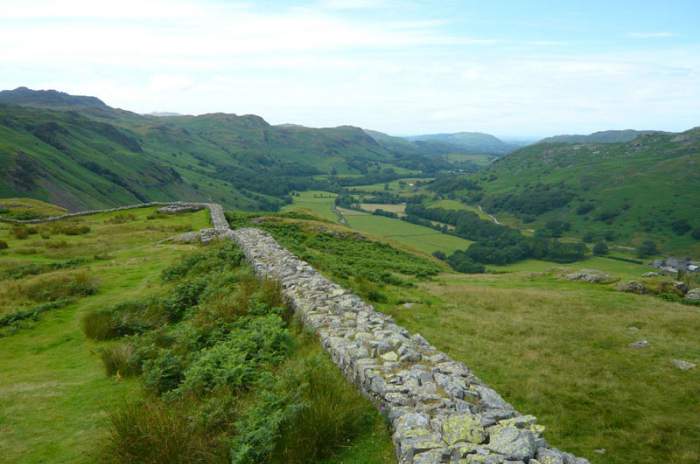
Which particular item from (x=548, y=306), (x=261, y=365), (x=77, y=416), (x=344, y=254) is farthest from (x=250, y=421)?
(x=344, y=254)

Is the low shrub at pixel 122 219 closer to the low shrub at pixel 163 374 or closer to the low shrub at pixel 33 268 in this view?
the low shrub at pixel 33 268

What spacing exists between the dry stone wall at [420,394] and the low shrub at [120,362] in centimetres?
442

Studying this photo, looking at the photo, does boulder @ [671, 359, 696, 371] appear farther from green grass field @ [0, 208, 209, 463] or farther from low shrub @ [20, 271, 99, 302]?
low shrub @ [20, 271, 99, 302]

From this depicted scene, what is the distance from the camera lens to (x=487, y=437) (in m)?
6.61

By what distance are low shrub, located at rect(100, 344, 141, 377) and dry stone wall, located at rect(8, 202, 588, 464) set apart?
442cm

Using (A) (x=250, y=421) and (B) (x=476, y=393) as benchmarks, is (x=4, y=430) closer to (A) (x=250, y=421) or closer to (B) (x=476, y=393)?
(A) (x=250, y=421)

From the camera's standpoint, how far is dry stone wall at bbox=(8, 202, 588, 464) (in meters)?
6.23

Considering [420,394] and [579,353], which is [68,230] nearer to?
[420,394]

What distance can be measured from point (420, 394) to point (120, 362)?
7.72 metres

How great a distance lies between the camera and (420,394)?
7.87 m

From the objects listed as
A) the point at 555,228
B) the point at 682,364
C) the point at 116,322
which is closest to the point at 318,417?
the point at 116,322

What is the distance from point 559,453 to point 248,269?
14156 millimetres

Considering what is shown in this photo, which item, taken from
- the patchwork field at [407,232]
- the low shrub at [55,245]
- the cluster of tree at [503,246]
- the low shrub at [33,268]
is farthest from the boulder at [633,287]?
the patchwork field at [407,232]

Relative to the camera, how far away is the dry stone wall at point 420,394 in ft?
20.4
